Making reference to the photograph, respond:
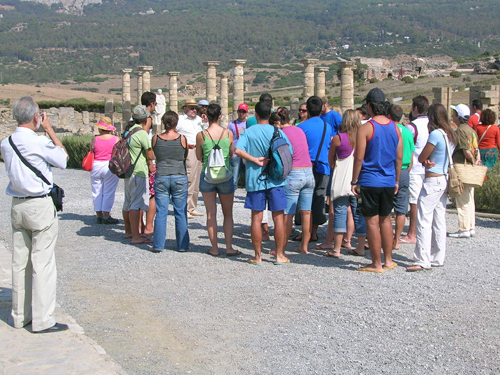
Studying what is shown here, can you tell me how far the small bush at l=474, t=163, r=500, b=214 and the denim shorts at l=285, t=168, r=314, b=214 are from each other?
14.7ft

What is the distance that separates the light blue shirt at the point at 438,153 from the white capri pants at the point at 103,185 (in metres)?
4.84

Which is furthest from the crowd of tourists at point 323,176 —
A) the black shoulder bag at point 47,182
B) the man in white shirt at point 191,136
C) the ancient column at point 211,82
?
the ancient column at point 211,82

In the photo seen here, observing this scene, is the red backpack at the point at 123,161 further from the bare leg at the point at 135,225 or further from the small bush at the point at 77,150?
the small bush at the point at 77,150

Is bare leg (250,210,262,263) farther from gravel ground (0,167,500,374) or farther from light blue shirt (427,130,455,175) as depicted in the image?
light blue shirt (427,130,455,175)

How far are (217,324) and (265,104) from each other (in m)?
2.86

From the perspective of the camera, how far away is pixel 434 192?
7.79m

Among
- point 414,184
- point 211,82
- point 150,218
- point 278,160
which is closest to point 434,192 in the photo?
point 414,184

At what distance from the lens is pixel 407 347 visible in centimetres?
556

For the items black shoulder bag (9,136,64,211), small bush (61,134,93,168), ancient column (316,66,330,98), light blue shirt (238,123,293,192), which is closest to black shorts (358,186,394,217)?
light blue shirt (238,123,293,192)

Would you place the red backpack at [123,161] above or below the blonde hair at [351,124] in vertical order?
below

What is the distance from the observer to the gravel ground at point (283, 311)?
212 inches

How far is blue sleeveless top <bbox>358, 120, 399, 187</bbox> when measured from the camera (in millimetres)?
7402

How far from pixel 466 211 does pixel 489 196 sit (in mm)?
2570

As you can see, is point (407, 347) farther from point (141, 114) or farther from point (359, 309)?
point (141, 114)
